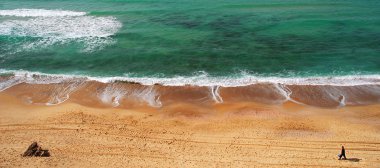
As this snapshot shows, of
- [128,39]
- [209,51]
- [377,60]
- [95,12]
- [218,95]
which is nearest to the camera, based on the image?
[218,95]

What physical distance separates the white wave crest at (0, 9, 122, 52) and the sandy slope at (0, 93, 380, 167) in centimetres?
1251

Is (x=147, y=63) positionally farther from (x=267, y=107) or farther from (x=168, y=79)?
(x=267, y=107)

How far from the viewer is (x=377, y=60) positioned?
32.6 metres

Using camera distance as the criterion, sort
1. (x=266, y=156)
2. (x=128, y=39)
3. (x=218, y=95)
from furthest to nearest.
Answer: (x=128, y=39) → (x=218, y=95) → (x=266, y=156)

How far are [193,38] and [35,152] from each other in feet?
73.3

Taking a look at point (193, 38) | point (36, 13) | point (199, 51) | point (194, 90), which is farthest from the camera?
point (36, 13)

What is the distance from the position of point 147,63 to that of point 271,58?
446 inches

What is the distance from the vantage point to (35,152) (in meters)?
19.7

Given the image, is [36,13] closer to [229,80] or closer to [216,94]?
[229,80]

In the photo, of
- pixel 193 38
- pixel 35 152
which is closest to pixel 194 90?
pixel 193 38

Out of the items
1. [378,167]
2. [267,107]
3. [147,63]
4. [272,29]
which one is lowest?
[378,167]

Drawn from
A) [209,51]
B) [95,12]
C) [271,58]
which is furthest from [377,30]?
[95,12]

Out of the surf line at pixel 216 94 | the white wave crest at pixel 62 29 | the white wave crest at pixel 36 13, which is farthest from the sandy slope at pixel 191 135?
the white wave crest at pixel 36 13

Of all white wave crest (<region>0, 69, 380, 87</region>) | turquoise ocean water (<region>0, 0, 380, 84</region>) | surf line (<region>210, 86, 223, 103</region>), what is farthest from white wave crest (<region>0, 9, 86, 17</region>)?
surf line (<region>210, 86, 223, 103</region>)
